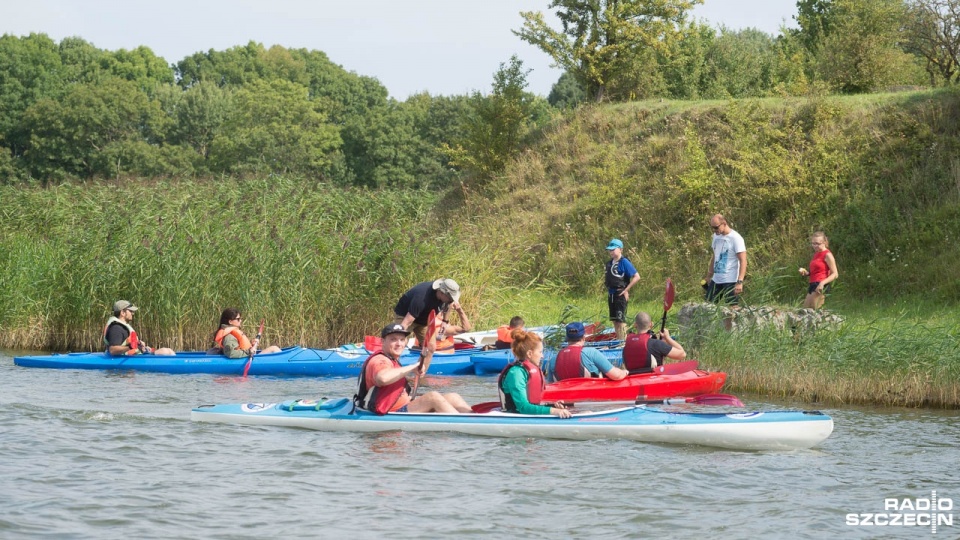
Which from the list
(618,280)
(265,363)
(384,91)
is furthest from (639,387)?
(384,91)

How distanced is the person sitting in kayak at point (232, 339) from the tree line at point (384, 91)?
557 cm

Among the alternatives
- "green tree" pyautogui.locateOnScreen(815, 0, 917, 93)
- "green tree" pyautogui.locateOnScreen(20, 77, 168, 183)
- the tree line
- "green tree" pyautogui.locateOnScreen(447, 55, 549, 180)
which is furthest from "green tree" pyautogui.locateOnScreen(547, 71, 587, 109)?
"green tree" pyautogui.locateOnScreen(815, 0, 917, 93)

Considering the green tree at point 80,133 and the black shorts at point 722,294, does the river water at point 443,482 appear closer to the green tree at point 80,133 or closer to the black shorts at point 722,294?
the black shorts at point 722,294

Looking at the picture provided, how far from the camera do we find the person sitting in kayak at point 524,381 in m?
9.25

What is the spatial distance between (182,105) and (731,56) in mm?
33868

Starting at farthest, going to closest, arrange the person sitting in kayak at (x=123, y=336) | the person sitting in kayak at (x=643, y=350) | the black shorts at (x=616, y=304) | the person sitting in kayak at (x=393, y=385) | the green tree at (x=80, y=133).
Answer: the green tree at (x=80, y=133) < the black shorts at (x=616, y=304) < the person sitting in kayak at (x=123, y=336) < the person sitting in kayak at (x=643, y=350) < the person sitting in kayak at (x=393, y=385)

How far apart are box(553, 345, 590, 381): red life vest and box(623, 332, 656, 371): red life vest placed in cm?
62

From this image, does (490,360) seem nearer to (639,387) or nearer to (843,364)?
(639,387)

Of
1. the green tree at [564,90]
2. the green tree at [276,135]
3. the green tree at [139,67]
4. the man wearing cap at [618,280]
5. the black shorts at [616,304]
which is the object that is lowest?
the black shorts at [616,304]

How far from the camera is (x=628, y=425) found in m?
9.34

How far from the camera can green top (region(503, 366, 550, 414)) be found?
30.7 ft

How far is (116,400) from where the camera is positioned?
11570 millimetres

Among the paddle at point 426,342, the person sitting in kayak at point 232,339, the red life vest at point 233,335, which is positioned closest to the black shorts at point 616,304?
the paddle at point 426,342

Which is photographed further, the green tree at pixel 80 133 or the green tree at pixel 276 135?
the green tree at pixel 80 133
